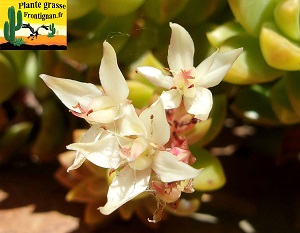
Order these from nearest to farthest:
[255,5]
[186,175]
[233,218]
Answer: [186,175] → [255,5] → [233,218]

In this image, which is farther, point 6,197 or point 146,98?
point 6,197

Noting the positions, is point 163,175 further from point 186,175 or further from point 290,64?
point 290,64

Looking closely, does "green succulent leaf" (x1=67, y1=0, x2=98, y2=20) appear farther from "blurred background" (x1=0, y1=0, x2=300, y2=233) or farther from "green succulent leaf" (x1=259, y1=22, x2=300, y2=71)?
"green succulent leaf" (x1=259, y1=22, x2=300, y2=71)

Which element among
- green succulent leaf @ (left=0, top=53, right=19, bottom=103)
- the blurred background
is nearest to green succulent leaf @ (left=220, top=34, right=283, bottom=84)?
the blurred background

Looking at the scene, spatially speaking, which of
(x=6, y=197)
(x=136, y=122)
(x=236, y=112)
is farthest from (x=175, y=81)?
(x=6, y=197)

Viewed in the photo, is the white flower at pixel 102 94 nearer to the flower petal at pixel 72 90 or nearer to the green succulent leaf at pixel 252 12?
the flower petal at pixel 72 90

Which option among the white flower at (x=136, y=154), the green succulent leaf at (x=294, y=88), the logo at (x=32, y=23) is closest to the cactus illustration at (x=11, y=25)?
the logo at (x=32, y=23)
